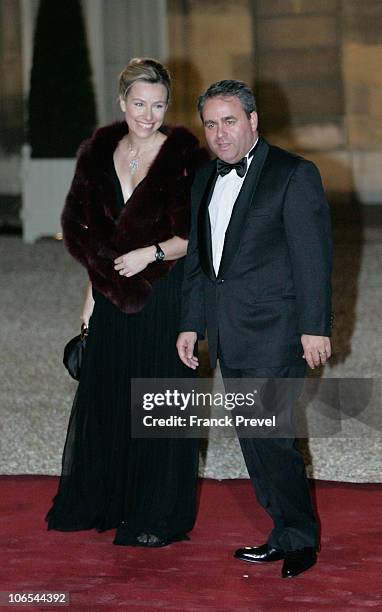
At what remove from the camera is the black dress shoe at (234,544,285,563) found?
12.6 ft

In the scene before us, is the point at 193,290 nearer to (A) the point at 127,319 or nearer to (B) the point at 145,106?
(A) the point at 127,319

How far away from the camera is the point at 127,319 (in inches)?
167

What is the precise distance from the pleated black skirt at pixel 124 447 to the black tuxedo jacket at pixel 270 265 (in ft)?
1.36

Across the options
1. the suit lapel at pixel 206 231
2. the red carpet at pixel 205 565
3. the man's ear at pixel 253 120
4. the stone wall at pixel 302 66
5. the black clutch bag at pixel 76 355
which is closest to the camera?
the red carpet at pixel 205 565

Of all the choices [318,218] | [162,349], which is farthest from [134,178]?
[318,218]

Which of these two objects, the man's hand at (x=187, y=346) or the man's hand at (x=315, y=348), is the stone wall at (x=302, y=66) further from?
the man's hand at (x=315, y=348)

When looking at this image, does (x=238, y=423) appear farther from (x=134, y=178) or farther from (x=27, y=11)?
(x=27, y=11)

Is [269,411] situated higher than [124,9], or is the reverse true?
[124,9]

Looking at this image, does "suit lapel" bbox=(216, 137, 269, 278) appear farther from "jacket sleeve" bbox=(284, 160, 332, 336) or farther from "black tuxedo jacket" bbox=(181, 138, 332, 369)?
"jacket sleeve" bbox=(284, 160, 332, 336)

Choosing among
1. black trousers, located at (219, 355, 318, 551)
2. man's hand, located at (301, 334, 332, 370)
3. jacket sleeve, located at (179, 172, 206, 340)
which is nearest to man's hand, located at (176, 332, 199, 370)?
jacket sleeve, located at (179, 172, 206, 340)

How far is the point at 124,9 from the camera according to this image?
51.1ft

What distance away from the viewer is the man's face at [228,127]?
3.60 meters

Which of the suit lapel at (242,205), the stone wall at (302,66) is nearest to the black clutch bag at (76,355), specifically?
the suit lapel at (242,205)

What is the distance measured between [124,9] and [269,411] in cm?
1259
